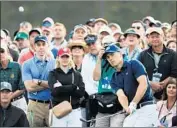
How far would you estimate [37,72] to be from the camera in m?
10.4

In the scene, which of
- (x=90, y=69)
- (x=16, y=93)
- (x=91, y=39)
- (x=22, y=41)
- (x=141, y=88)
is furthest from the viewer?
(x=22, y=41)

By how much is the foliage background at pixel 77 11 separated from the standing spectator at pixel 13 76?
6.60m

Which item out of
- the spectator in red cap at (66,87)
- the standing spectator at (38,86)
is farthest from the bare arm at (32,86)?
the spectator in red cap at (66,87)

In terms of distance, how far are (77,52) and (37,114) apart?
1117 millimetres

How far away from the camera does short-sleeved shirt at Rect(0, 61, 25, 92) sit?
1052 cm

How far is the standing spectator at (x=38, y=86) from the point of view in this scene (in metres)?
10.3

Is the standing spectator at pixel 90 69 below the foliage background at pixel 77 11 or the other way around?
below

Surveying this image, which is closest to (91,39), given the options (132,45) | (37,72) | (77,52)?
(77,52)

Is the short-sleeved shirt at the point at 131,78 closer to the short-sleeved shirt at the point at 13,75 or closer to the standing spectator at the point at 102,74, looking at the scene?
the standing spectator at the point at 102,74

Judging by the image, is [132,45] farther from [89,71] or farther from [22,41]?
[22,41]

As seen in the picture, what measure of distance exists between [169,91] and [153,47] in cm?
74

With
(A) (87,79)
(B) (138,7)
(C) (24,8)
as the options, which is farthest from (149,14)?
(A) (87,79)

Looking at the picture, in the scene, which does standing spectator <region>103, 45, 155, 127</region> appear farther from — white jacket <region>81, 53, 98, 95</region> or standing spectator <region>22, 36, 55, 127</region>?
standing spectator <region>22, 36, 55, 127</region>

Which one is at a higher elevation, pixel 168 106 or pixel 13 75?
pixel 13 75
